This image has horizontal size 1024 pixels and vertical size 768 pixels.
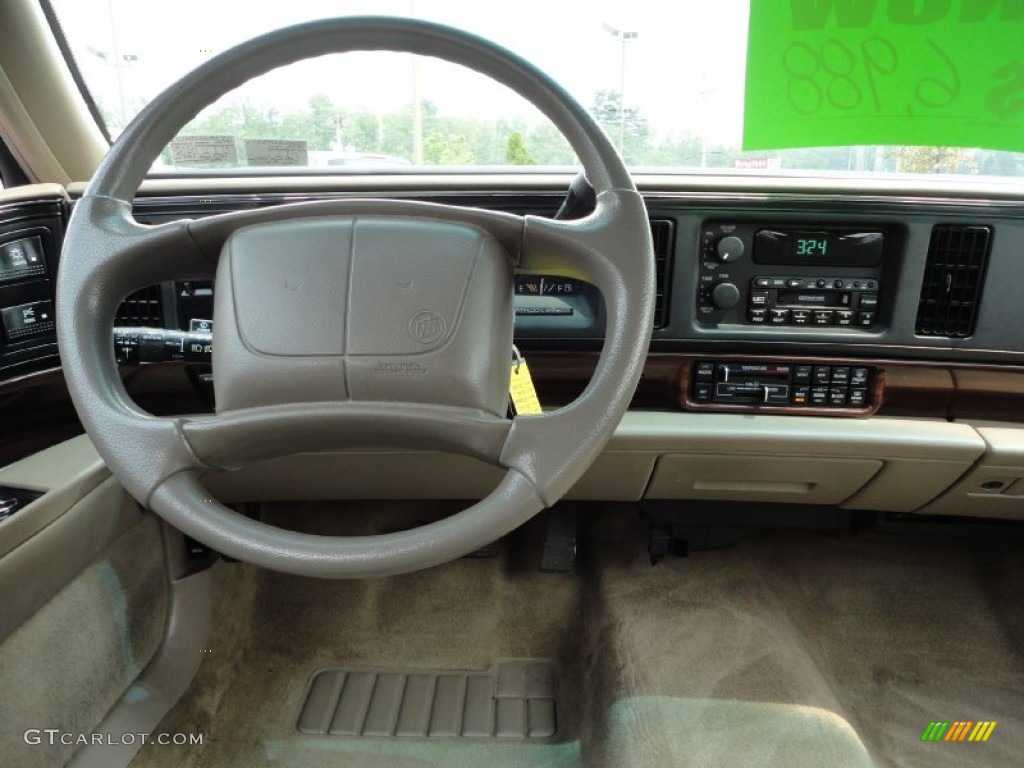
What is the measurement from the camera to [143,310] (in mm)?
1402

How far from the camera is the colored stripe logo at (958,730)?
5.08 ft

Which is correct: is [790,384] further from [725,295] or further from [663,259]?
[663,259]

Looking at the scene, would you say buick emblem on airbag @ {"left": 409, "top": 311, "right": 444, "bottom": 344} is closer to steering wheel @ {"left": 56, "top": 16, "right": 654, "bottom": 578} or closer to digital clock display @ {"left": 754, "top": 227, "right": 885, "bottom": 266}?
steering wheel @ {"left": 56, "top": 16, "right": 654, "bottom": 578}

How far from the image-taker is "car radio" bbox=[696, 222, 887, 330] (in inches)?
55.6

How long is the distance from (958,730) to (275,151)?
175 centimetres

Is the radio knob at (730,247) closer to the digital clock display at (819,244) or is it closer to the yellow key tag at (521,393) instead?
the digital clock display at (819,244)

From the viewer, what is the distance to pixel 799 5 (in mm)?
1121

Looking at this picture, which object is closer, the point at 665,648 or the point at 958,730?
the point at 958,730

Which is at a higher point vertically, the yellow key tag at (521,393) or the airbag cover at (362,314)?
the airbag cover at (362,314)

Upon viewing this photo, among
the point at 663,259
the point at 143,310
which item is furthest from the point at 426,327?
the point at 143,310

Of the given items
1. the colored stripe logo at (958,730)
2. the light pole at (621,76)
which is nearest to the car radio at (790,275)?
the light pole at (621,76)

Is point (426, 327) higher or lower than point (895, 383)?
higher

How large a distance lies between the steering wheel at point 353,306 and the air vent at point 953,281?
31.0 inches

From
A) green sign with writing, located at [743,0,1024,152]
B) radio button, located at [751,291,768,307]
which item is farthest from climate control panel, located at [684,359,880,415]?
green sign with writing, located at [743,0,1024,152]
